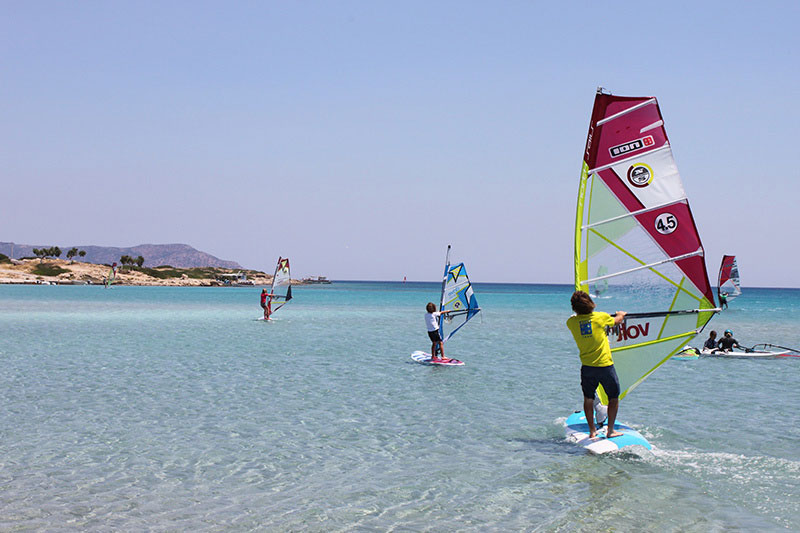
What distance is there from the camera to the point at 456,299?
20344 millimetres

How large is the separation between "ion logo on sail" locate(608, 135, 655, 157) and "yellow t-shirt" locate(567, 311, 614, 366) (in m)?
2.12

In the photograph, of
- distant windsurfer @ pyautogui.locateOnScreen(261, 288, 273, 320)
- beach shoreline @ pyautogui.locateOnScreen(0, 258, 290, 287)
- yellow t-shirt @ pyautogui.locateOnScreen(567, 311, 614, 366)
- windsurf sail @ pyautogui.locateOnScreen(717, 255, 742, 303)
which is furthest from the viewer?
beach shoreline @ pyautogui.locateOnScreen(0, 258, 290, 287)

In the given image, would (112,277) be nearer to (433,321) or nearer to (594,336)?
(433,321)

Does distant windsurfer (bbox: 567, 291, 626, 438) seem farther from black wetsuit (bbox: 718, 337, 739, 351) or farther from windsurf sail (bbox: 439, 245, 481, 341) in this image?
black wetsuit (bbox: 718, 337, 739, 351)

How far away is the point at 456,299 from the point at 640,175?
11964mm

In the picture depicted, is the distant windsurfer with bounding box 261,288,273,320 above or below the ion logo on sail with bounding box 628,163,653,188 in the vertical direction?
below

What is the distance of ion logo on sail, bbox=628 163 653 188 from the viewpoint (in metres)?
8.62

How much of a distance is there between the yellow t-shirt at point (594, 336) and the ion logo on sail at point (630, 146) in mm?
2118

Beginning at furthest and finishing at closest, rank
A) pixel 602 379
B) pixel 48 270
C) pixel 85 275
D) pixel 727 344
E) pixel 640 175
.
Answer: pixel 85 275 < pixel 48 270 < pixel 727 344 < pixel 640 175 < pixel 602 379

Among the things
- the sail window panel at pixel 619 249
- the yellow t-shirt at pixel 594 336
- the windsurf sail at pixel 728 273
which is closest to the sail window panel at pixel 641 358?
the yellow t-shirt at pixel 594 336

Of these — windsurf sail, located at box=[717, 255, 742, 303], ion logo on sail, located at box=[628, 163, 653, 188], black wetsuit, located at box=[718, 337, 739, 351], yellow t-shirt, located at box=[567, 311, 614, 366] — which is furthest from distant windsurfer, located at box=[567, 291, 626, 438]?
windsurf sail, located at box=[717, 255, 742, 303]

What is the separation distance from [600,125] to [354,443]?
5.34 metres

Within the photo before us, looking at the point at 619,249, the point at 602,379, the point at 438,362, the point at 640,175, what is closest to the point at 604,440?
the point at 602,379

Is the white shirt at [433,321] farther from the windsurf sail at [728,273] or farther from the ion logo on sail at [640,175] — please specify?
the windsurf sail at [728,273]
